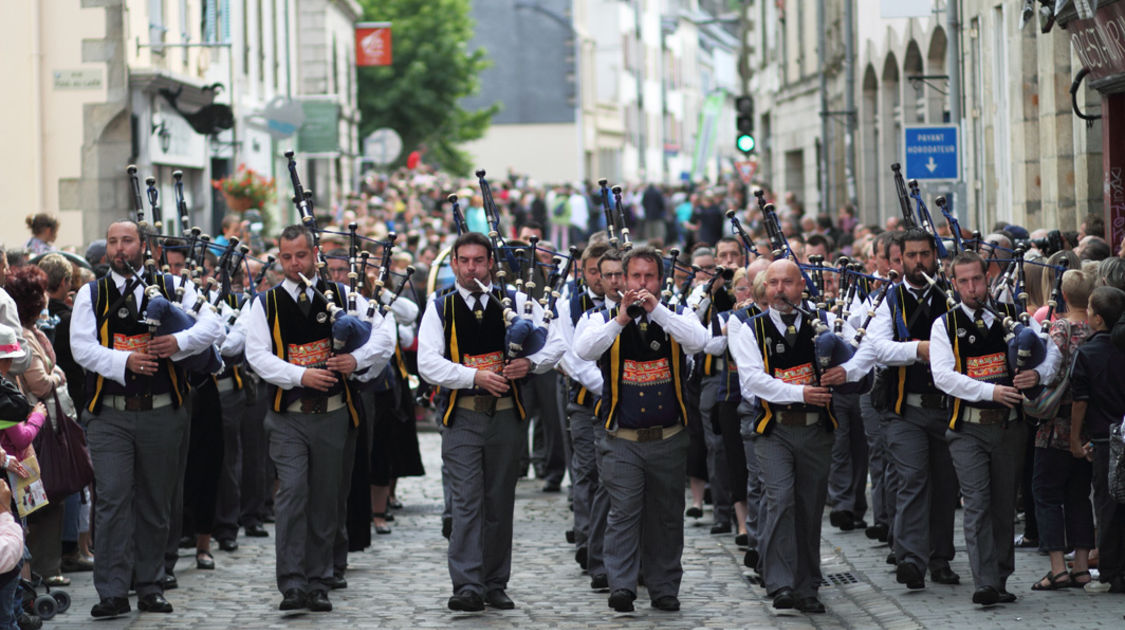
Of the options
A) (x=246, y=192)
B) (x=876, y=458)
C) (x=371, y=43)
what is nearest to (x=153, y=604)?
(x=876, y=458)

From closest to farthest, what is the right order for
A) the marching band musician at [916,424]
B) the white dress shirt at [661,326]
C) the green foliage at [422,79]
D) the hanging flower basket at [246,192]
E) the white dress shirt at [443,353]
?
the white dress shirt at [661,326], the white dress shirt at [443,353], the marching band musician at [916,424], the hanging flower basket at [246,192], the green foliage at [422,79]

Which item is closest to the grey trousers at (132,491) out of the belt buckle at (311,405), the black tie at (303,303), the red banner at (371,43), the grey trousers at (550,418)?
the belt buckle at (311,405)

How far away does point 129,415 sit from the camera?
10000 mm

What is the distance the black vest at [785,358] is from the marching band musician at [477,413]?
1175 mm

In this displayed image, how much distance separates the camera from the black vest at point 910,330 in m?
10.3

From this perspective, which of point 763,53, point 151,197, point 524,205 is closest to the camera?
point 151,197

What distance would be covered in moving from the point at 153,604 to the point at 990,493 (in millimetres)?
4546

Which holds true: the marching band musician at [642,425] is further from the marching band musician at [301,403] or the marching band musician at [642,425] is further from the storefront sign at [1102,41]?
the storefront sign at [1102,41]

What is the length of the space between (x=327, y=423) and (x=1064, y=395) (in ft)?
13.0

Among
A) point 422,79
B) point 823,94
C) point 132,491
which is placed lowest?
point 132,491

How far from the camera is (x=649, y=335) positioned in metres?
9.87

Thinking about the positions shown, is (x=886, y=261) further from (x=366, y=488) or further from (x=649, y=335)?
(x=366, y=488)

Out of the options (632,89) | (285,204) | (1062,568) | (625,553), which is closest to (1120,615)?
(1062,568)

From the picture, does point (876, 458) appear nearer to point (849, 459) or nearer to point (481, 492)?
point (849, 459)
